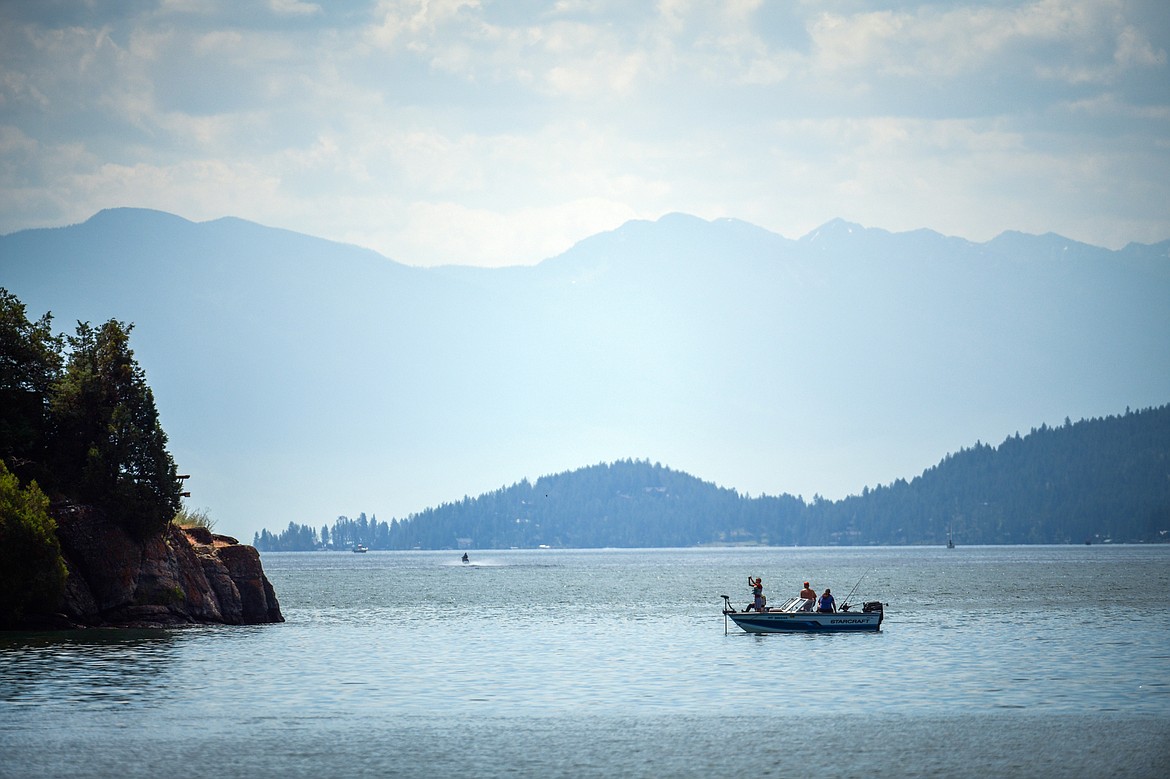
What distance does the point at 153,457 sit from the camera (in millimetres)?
83375

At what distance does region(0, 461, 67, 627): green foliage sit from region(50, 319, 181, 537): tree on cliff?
6.08m

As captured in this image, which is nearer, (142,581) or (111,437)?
(142,581)

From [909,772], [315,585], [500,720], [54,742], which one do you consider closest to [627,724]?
[500,720]

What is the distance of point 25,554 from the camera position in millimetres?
72125

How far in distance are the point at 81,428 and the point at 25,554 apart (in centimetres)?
1505

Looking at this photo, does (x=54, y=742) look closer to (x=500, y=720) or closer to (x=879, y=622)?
(x=500, y=720)

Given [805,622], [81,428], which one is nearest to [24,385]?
[81,428]

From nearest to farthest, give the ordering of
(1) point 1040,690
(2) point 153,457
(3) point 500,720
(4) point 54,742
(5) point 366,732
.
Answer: (4) point 54,742 < (5) point 366,732 < (3) point 500,720 < (1) point 1040,690 < (2) point 153,457

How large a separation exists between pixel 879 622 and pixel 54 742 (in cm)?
5373

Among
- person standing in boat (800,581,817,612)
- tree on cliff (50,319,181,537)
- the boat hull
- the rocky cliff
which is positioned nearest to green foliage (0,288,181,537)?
tree on cliff (50,319,181,537)

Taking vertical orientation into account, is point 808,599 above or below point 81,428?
below

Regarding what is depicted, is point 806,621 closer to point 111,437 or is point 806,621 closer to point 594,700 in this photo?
point 594,700

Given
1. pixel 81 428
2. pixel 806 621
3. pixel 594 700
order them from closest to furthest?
pixel 594 700 → pixel 806 621 → pixel 81 428

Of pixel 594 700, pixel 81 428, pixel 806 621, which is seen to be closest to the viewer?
pixel 594 700
